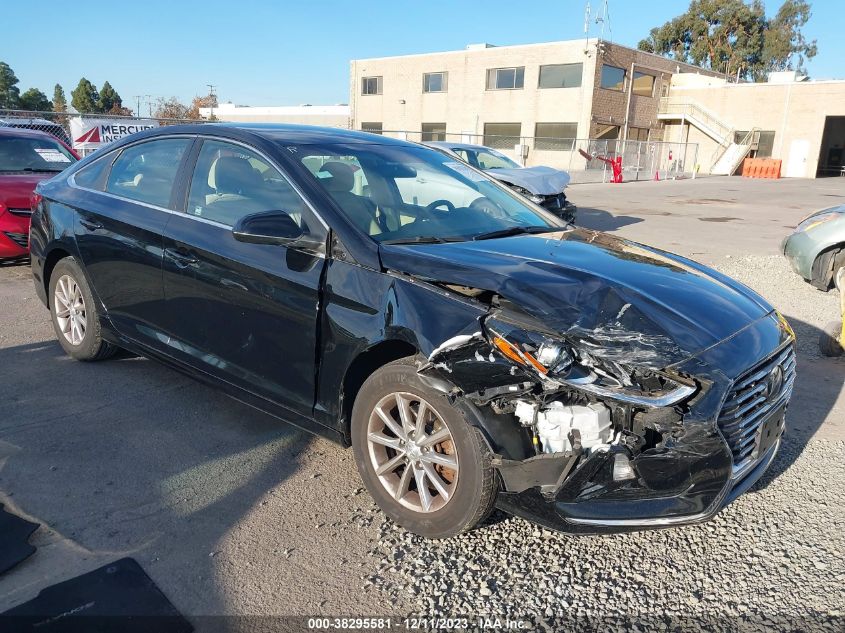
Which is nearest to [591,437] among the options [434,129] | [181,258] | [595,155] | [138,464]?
[138,464]

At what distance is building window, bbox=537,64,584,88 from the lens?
38.1 metres

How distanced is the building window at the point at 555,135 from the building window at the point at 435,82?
7.23 meters

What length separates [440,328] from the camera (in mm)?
2795

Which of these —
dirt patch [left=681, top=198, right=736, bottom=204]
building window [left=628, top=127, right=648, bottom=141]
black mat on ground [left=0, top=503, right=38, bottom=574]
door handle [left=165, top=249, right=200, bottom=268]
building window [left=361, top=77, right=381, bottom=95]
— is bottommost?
dirt patch [left=681, top=198, right=736, bottom=204]

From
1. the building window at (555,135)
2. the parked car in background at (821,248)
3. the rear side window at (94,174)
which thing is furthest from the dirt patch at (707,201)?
the rear side window at (94,174)

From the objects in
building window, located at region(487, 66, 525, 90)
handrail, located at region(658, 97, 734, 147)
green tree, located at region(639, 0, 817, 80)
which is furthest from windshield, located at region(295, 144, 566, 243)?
green tree, located at region(639, 0, 817, 80)

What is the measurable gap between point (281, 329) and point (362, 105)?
4770 cm

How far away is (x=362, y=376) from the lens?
3.17 metres

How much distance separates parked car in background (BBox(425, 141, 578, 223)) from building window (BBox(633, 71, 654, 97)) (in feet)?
107

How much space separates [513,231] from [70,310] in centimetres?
335

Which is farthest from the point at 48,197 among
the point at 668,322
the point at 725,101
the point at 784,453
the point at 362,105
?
the point at 725,101

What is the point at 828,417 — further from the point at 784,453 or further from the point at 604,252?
the point at 604,252

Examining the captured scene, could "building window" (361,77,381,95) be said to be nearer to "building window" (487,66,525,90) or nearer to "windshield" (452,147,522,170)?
"building window" (487,66,525,90)

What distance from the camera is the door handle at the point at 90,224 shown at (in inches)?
177
